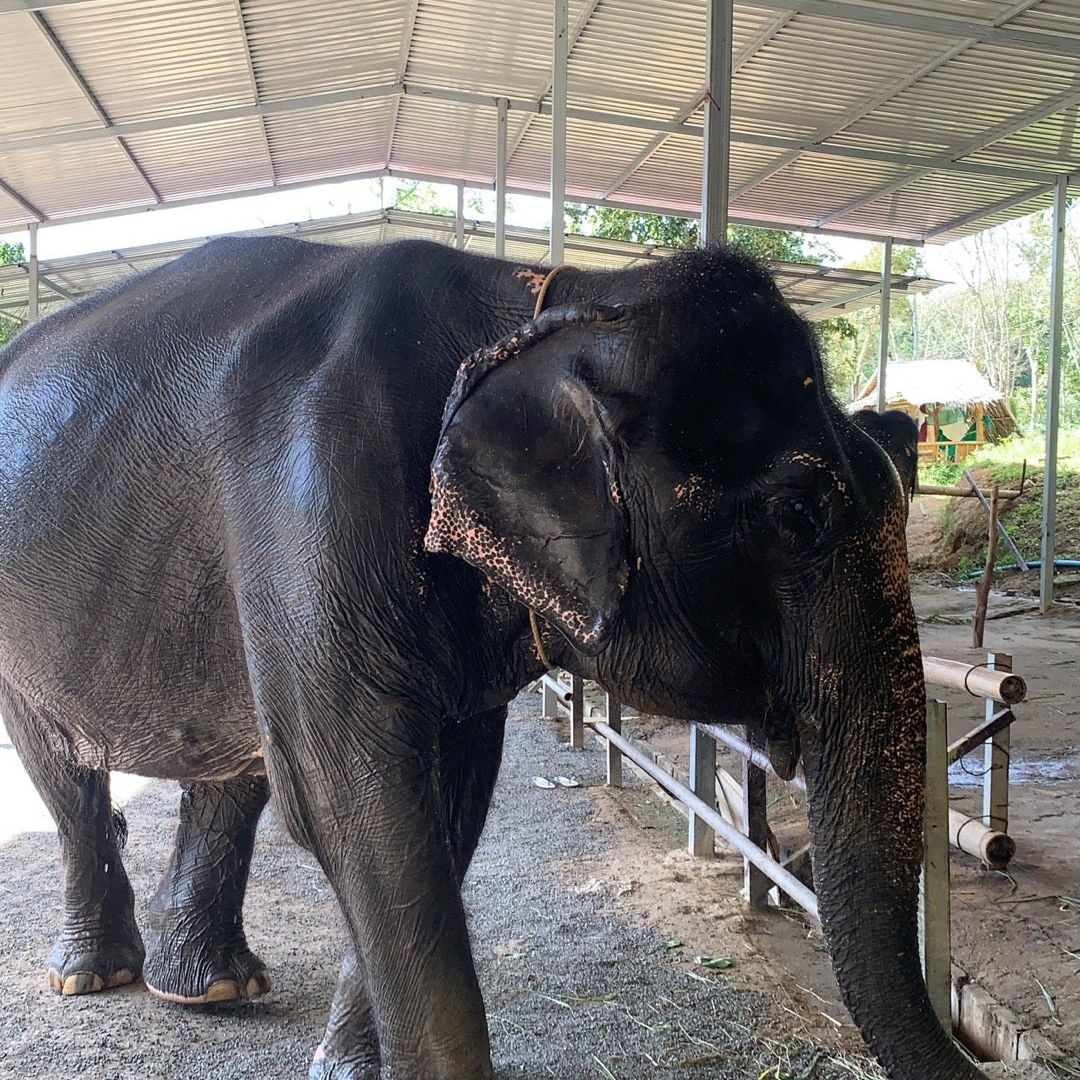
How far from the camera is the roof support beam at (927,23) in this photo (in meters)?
5.95

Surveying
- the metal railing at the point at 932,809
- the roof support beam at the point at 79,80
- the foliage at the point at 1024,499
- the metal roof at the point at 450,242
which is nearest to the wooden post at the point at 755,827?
the metal railing at the point at 932,809

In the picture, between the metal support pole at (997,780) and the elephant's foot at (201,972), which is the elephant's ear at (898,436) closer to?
the metal support pole at (997,780)

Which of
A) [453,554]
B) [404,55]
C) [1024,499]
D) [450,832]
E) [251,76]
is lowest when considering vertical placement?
[450,832]

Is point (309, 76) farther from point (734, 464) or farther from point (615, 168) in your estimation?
point (734, 464)

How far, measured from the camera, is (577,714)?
6.56 m

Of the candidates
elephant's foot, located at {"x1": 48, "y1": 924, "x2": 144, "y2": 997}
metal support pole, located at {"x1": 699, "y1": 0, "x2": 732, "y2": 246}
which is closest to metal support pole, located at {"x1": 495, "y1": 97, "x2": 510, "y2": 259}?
metal support pole, located at {"x1": 699, "y1": 0, "x2": 732, "y2": 246}

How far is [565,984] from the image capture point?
3.46 metres

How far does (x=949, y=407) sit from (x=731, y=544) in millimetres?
25468

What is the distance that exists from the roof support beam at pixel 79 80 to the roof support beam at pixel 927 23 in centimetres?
415

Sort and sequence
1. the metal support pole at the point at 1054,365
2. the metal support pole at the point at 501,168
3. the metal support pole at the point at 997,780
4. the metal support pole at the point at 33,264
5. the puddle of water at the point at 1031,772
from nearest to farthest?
the metal support pole at the point at 997,780
the puddle of water at the point at 1031,772
the metal support pole at the point at 501,168
the metal support pole at the point at 1054,365
the metal support pole at the point at 33,264

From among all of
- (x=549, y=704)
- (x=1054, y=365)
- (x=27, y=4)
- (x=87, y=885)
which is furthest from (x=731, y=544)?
(x=1054, y=365)

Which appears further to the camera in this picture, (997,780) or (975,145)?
(975,145)

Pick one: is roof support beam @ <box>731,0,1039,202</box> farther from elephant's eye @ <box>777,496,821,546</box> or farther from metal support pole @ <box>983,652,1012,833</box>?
elephant's eye @ <box>777,496,821,546</box>

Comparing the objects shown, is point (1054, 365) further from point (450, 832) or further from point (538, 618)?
point (538, 618)
